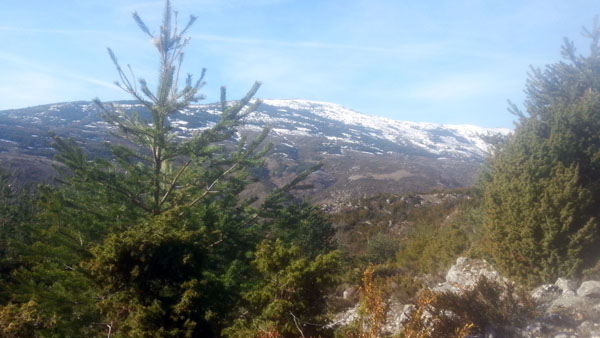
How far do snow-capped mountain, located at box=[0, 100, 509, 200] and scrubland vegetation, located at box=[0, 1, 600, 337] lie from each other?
3.84 ft

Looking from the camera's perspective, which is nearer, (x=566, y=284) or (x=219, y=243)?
(x=219, y=243)

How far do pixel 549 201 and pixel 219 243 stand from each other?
5.16m

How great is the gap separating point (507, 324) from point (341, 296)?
421cm

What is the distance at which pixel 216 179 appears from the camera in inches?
235

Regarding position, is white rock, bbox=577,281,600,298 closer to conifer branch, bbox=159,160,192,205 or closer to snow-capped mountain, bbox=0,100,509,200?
snow-capped mountain, bbox=0,100,509,200

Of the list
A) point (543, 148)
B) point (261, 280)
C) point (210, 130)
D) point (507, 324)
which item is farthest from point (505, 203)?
point (210, 130)

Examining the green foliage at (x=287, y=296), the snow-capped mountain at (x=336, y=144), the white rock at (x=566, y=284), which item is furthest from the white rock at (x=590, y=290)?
the snow-capped mountain at (x=336, y=144)

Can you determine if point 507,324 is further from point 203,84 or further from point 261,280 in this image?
point 203,84

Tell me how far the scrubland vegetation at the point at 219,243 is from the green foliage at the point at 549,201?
26mm

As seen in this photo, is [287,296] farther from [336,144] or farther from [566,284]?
[336,144]

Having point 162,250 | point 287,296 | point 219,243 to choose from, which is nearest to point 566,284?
point 287,296

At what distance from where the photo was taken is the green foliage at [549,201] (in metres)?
6.02

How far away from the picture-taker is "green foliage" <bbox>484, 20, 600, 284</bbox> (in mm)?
6016

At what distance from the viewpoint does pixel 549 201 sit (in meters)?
6.13
